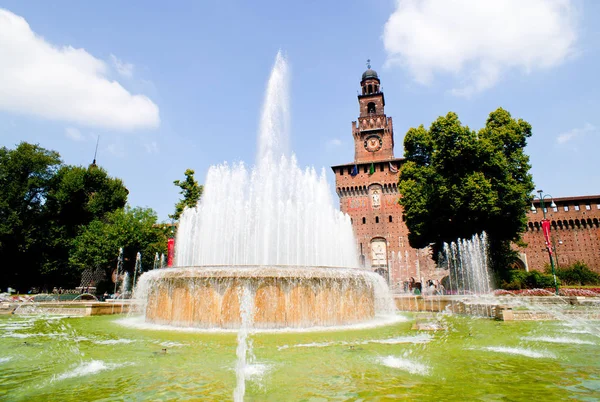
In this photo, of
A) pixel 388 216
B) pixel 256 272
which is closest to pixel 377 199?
pixel 388 216

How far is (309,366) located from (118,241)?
81.9ft

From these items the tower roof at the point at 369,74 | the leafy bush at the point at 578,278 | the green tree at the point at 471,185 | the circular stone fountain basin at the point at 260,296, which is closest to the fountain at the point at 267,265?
the circular stone fountain basin at the point at 260,296

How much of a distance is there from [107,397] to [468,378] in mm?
3785

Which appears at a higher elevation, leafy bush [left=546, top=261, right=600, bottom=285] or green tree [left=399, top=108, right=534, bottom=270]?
green tree [left=399, top=108, right=534, bottom=270]

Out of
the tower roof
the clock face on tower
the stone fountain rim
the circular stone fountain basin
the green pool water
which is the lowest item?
the green pool water

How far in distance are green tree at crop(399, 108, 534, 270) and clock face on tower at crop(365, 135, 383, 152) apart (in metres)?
20.2

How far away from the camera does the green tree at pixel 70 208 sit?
26.9 m

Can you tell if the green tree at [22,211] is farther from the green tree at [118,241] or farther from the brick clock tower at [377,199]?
the brick clock tower at [377,199]

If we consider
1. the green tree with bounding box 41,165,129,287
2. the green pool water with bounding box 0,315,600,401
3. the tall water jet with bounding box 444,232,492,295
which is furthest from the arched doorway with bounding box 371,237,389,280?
the green pool water with bounding box 0,315,600,401

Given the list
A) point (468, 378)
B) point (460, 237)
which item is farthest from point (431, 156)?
point (468, 378)

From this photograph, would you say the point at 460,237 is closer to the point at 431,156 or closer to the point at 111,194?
the point at 431,156

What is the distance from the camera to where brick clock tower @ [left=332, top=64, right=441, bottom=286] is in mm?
39781

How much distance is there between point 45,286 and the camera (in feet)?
96.6

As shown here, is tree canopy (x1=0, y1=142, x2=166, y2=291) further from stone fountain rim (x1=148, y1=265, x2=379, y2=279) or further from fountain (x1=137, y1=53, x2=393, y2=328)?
stone fountain rim (x1=148, y1=265, x2=379, y2=279)
